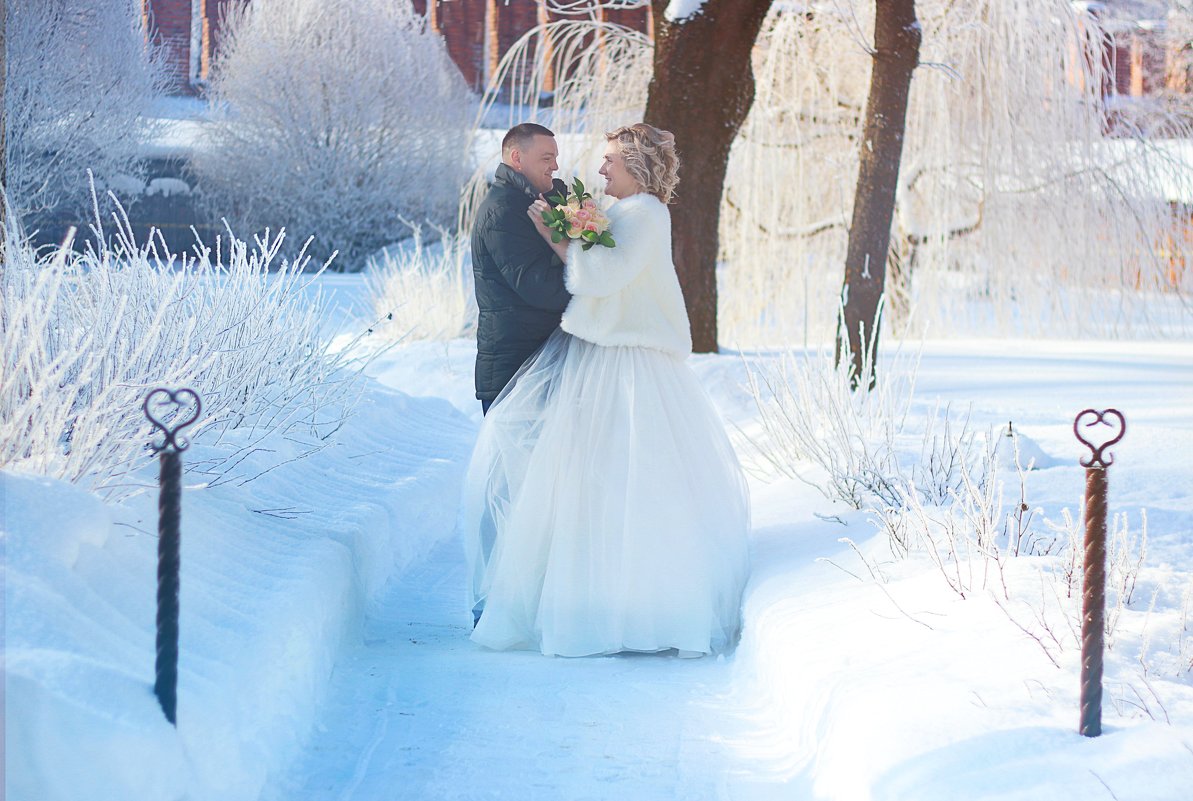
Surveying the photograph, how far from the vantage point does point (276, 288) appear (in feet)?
20.8

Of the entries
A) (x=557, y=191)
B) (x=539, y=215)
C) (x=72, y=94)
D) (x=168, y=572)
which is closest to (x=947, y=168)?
(x=557, y=191)

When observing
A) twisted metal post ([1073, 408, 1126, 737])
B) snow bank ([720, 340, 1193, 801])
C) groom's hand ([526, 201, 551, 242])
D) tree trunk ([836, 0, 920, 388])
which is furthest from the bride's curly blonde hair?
tree trunk ([836, 0, 920, 388])

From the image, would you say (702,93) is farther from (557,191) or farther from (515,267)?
(515,267)

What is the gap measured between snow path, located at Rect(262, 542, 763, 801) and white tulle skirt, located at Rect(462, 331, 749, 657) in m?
0.14

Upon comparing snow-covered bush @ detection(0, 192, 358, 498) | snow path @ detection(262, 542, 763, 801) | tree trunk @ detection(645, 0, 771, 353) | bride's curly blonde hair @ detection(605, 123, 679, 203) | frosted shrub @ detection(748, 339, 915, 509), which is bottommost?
snow path @ detection(262, 542, 763, 801)

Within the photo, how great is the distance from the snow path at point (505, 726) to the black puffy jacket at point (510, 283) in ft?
3.25

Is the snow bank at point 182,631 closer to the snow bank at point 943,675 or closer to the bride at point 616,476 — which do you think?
the bride at point 616,476

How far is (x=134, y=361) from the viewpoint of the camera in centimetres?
467

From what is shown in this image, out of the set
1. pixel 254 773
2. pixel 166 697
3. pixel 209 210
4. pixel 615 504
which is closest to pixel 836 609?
pixel 615 504

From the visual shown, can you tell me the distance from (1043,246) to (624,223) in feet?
33.3

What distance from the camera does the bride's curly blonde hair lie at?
15.1 feet

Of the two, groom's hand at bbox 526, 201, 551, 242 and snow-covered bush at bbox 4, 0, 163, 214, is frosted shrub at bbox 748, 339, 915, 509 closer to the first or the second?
groom's hand at bbox 526, 201, 551, 242

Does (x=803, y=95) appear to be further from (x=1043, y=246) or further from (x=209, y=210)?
(x=209, y=210)

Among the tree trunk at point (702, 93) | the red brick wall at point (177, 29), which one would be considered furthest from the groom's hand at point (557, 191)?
the red brick wall at point (177, 29)
